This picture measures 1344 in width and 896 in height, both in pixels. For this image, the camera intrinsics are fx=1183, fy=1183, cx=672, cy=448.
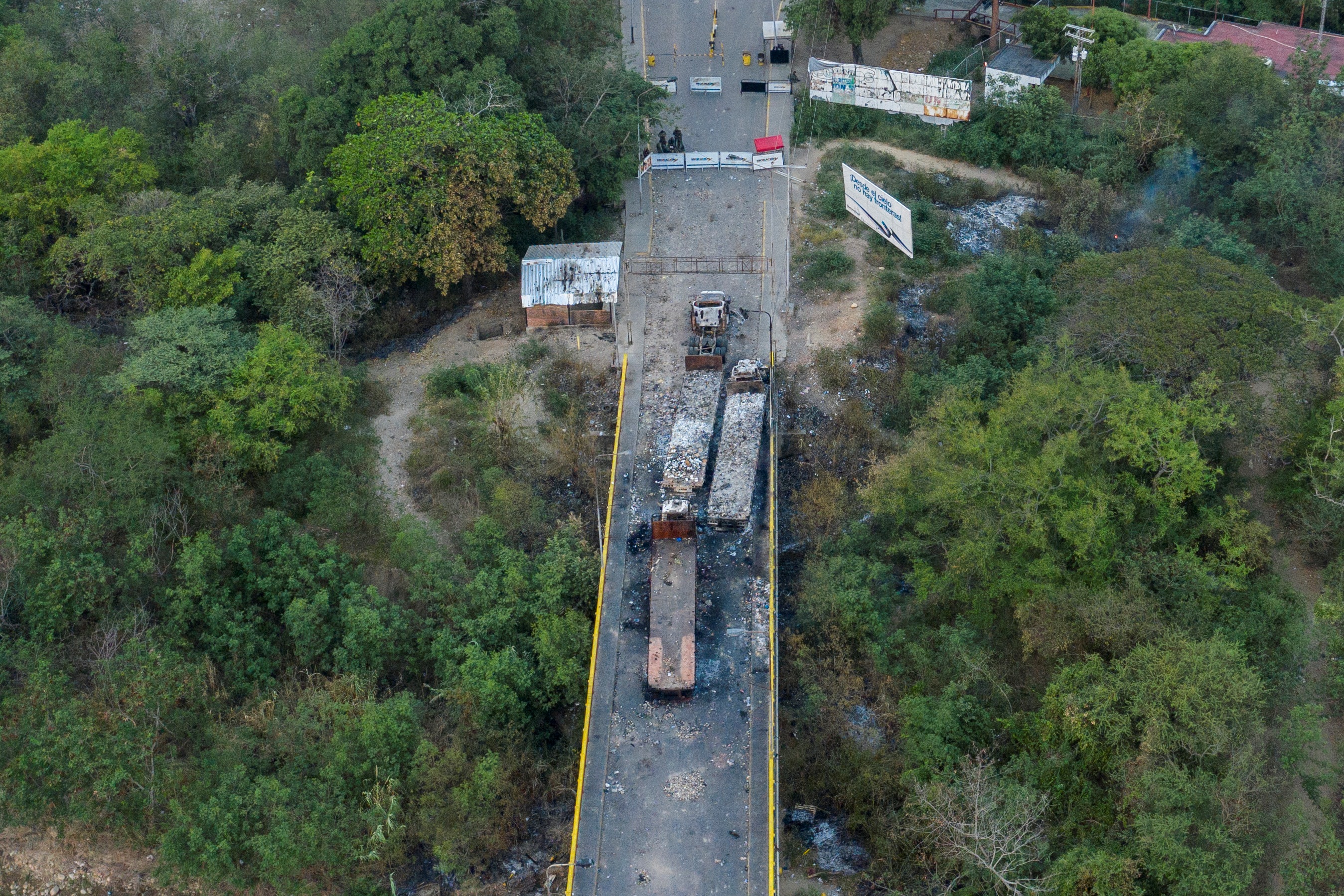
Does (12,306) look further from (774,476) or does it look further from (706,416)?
(774,476)

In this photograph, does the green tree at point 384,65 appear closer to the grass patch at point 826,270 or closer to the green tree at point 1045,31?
the grass patch at point 826,270

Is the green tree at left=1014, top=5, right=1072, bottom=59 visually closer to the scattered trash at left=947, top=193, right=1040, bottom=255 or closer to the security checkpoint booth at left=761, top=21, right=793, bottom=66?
the scattered trash at left=947, top=193, right=1040, bottom=255

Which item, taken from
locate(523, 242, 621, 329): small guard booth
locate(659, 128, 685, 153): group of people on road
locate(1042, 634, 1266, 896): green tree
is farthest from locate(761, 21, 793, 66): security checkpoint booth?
locate(1042, 634, 1266, 896): green tree

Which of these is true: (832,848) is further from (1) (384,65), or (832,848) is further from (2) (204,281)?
(1) (384,65)

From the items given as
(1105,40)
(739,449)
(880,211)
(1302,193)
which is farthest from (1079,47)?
(739,449)

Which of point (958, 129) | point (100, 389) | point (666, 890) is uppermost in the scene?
point (958, 129)

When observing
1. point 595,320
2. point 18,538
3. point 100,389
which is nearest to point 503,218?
point 595,320

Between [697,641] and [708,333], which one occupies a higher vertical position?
[708,333]
